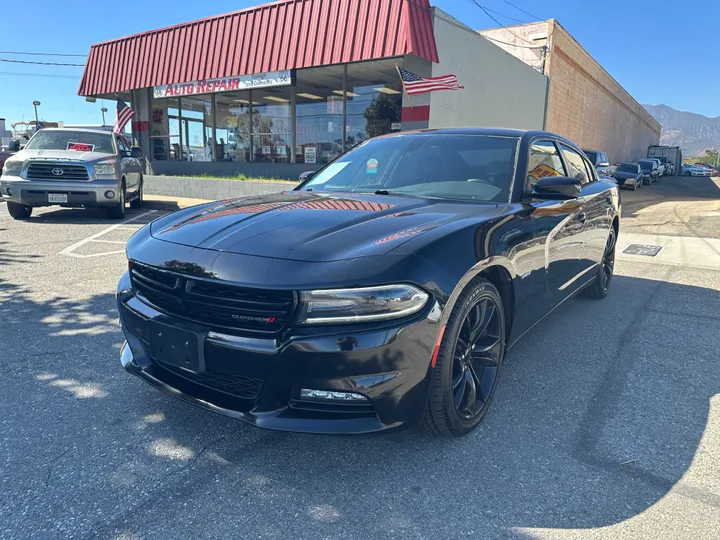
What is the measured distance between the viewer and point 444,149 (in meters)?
3.51

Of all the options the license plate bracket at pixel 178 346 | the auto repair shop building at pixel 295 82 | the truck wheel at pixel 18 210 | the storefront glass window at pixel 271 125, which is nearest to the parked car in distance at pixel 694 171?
the auto repair shop building at pixel 295 82

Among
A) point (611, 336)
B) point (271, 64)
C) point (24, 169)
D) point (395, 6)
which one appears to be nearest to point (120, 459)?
point (611, 336)

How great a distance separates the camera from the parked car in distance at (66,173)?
8734 millimetres

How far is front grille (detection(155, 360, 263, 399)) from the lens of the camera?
2.11 m

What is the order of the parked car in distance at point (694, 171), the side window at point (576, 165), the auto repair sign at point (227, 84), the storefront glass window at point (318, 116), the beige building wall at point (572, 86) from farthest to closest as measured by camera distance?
the parked car in distance at point (694, 171) < the beige building wall at point (572, 86) < the storefront glass window at point (318, 116) < the auto repair sign at point (227, 84) < the side window at point (576, 165)

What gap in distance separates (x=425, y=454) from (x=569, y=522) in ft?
2.17

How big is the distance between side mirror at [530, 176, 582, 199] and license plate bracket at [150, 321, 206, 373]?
2.13 metres

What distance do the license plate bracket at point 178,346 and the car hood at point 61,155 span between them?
26.3 ft

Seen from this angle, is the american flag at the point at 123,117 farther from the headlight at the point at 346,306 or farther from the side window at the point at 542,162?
the headlight at the point at 346,306

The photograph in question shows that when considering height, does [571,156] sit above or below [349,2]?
below

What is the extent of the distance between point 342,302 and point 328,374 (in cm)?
28

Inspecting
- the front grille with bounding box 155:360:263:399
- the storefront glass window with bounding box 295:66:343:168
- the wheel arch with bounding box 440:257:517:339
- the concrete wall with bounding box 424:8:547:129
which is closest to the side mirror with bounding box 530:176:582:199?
the wheel arch with bounding box 440:257:517:339

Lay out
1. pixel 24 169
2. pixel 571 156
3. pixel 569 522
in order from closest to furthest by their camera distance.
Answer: pixel 569 522, pixel 571 156, pixel 24 169

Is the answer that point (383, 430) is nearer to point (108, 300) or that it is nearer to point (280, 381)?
point (280, 381)
